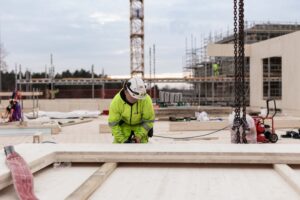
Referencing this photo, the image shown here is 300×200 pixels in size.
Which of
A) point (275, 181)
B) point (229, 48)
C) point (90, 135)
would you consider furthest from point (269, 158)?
point (229, 48)

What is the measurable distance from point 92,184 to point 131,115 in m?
2.25

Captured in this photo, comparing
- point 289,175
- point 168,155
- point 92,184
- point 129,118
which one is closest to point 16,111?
point 129,118

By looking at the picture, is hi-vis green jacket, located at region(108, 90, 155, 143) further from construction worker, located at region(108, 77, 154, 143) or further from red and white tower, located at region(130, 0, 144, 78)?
red and white tower, located at region(130, 0, 144, 78)

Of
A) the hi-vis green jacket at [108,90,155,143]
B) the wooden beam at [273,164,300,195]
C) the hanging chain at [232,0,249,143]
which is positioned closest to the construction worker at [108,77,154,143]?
the hi-vis green jacket at [108,90,155,143]

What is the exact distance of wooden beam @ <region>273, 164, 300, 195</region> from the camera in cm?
304

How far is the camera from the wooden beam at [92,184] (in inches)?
110

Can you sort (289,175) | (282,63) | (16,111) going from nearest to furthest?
(289,175), (16,111), (282,63)

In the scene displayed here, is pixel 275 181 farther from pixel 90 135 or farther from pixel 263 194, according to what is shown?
pixel 90 135

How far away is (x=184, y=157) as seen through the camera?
388cm

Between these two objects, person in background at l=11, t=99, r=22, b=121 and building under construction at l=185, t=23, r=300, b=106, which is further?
building under construction at l=185, t=23, r=300, b=106

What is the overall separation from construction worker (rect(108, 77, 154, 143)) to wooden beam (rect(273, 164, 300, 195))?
1.90 m

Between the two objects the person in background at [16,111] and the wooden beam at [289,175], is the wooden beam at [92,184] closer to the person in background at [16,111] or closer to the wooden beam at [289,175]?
the wooden beam at [289,175]

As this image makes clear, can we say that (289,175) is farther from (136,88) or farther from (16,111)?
(16,111)

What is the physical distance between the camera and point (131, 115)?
5309 millimetres
